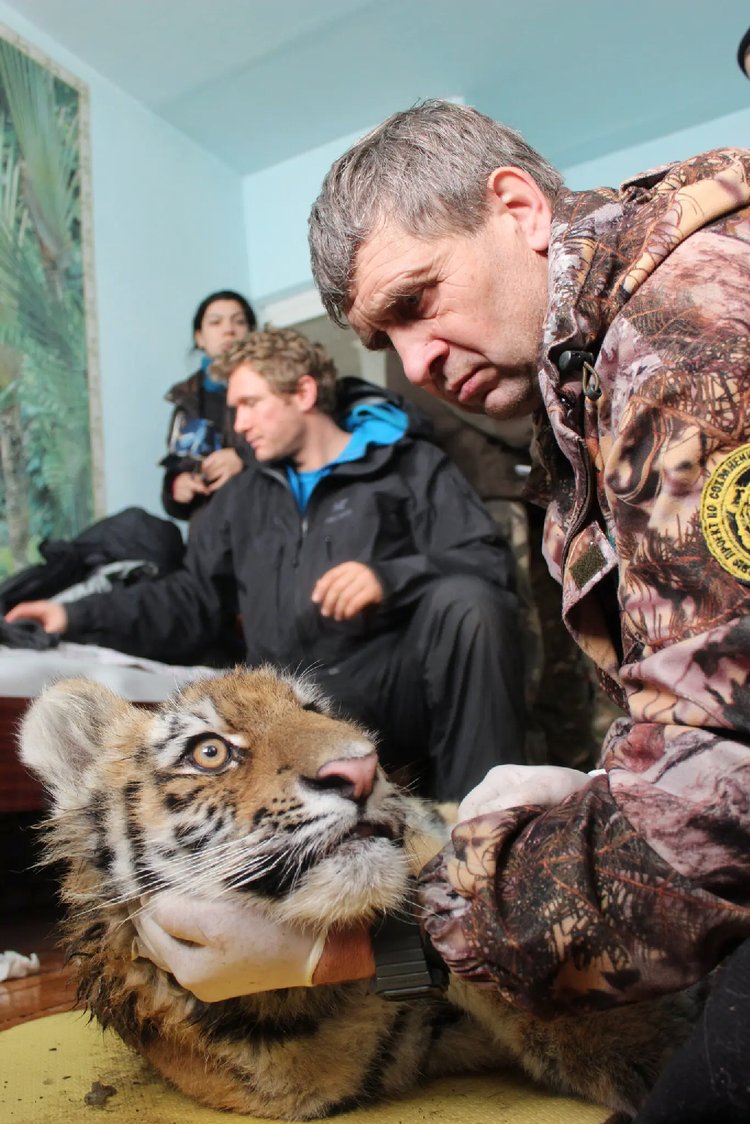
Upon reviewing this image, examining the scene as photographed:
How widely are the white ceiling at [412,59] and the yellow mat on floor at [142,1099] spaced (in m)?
4.26

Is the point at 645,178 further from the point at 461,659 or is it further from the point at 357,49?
the point at 357,49

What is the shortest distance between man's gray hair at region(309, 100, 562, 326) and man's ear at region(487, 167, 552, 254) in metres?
0.02

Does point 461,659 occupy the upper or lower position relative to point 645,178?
lower

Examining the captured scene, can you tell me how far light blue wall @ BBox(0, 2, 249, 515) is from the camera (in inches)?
183

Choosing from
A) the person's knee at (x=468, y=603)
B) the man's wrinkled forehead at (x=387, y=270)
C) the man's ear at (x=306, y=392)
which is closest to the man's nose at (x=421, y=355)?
the man's wrinkled forehead at (x=387, y=270)

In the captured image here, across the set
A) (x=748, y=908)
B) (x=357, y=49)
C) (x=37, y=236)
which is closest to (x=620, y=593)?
(x=748, y=908)

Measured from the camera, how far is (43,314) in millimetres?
4277

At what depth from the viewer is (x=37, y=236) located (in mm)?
4277

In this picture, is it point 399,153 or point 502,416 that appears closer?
point 399,153

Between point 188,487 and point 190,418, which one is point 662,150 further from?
point 188,487

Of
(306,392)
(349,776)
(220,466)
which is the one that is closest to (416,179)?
(349,776)

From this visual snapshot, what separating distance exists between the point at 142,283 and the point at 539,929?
14.8ft

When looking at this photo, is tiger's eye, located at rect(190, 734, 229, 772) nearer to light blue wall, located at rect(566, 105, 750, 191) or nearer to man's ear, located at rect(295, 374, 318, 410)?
man's ear, located at rect(295, 374, 318, 410)

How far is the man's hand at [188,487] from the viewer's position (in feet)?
14.2
